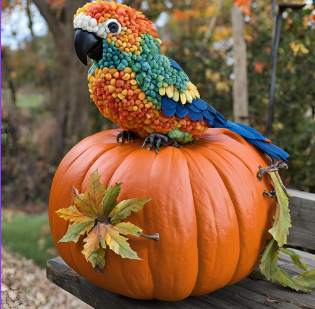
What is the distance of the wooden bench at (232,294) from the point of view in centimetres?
127

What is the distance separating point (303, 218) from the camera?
1604 mm

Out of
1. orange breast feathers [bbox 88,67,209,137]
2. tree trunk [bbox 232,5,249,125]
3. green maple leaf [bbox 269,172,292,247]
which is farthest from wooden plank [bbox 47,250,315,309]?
tree trunk [bbox 232,5,249,125]

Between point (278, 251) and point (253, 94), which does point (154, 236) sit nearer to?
point (278, 251)

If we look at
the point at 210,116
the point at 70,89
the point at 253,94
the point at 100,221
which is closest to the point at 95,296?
the point at 100,221

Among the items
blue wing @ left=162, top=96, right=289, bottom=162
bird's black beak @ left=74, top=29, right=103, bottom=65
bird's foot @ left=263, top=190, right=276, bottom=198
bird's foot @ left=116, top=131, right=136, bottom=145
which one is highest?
bird's black beak @ left=74, top=29, right=103, bottom=65

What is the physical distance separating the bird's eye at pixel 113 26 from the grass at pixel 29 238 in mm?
2393

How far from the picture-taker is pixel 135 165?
117cm

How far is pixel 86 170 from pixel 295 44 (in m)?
1.88

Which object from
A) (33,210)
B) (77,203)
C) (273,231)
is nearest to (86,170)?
(77,203)

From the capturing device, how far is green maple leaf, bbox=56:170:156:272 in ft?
3.55

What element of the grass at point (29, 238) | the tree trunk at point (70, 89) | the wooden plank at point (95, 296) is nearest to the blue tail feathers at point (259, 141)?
the wooden plank at point (95, 296)

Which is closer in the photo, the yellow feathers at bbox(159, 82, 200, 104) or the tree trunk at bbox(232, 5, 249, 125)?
the yellow feathers at bbox(159, 82, 200, 104)

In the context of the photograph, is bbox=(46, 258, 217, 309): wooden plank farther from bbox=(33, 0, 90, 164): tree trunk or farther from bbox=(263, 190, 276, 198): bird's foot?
bbox=(33, 0, 90, 164): tree trunk

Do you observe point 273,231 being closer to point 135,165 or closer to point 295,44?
point 135,165
